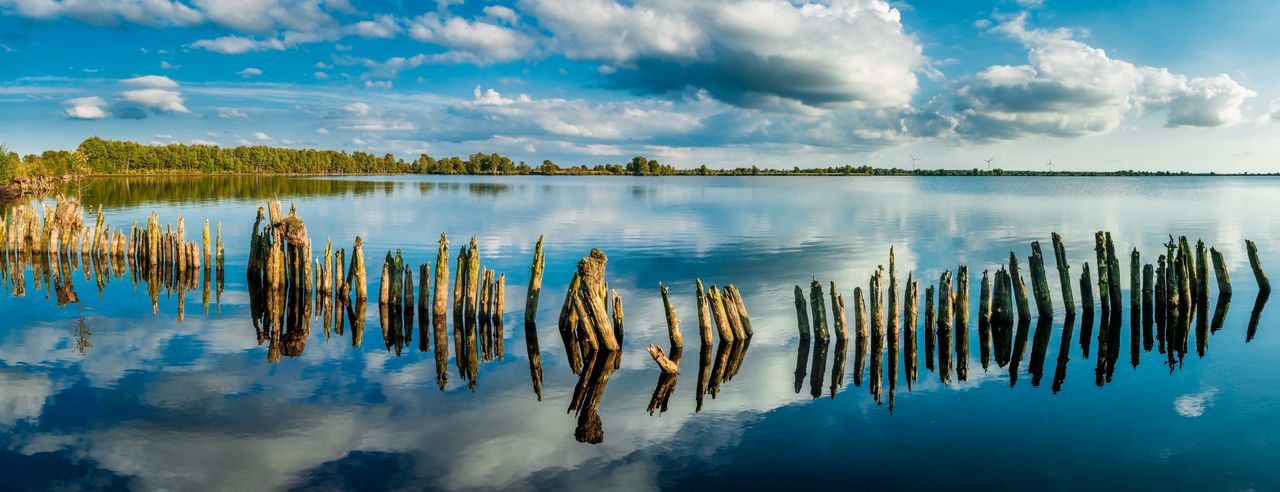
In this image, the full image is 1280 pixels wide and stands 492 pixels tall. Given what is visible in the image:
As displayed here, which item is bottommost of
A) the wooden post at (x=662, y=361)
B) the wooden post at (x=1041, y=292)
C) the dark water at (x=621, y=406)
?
the dark water at (x=621, y=406)

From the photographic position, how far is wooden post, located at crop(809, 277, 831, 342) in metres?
15.4

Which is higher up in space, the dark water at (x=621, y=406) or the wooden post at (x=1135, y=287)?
the wooden post at (x=1135, y=287)

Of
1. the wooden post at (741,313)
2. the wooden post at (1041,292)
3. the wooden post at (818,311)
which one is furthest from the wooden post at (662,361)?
the wooden post at (1041,292)

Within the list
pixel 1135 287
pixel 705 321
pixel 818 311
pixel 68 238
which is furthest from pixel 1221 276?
pixel 68 238

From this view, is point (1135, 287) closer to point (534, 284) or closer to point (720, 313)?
point (720, 313)

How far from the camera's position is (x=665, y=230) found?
44.8 metres

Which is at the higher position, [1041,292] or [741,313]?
[1041,292]

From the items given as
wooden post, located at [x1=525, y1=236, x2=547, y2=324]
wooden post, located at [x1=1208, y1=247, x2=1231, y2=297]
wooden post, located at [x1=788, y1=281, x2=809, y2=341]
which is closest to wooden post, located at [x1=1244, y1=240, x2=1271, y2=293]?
wooden post, located at [x1=1208, y1=247, x2=1231, y2=297]

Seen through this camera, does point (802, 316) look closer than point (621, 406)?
No

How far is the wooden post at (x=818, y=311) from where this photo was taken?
50.6 ft

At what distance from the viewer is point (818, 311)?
15.5 metres

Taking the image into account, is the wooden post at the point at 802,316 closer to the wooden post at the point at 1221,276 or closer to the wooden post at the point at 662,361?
the wooden post at the point at 662,361

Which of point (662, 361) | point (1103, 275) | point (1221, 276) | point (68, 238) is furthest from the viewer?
point (68, 238)

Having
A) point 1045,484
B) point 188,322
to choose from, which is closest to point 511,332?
point 188,322
